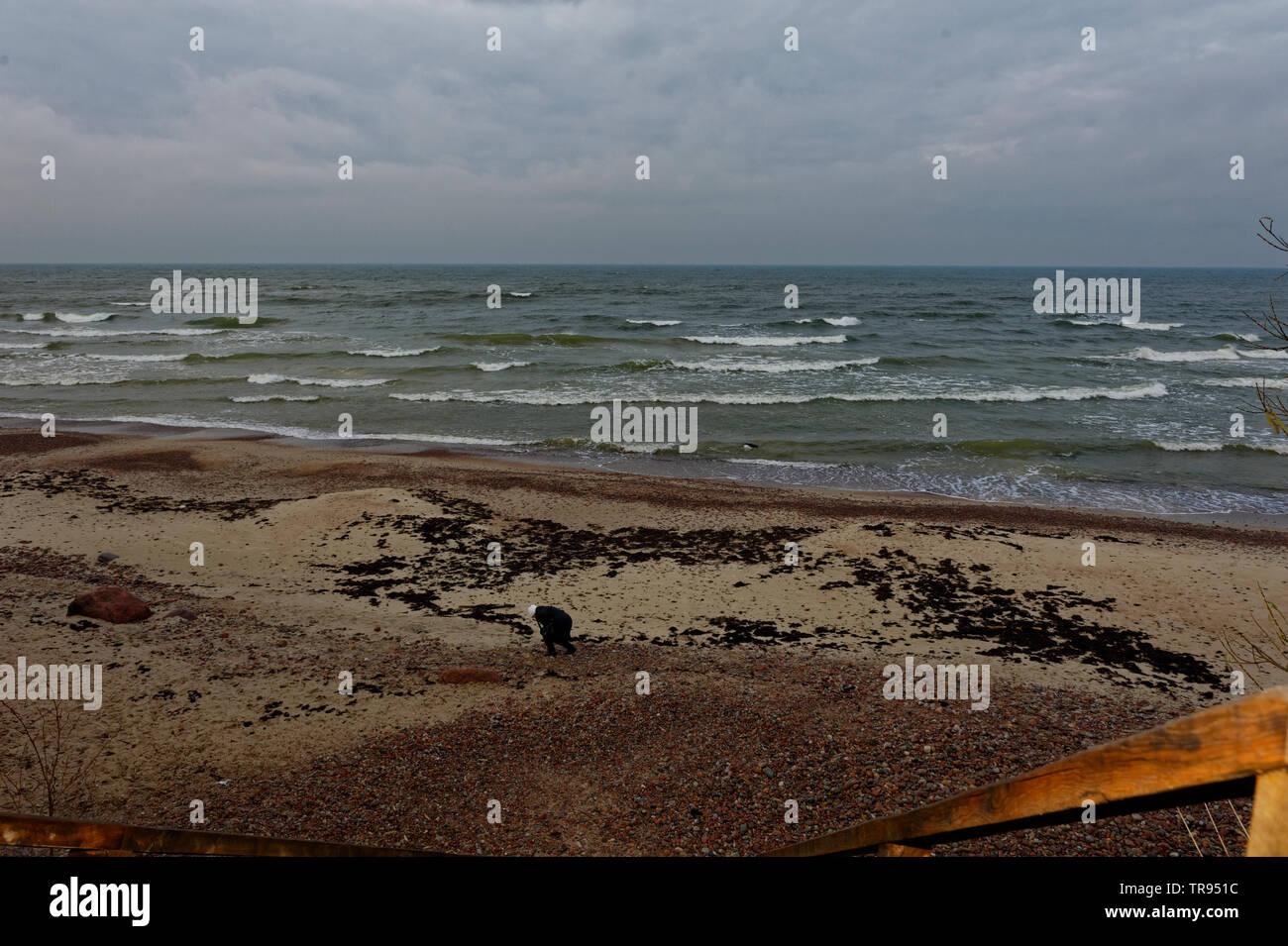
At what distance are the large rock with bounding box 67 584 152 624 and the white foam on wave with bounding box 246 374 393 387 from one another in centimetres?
2277

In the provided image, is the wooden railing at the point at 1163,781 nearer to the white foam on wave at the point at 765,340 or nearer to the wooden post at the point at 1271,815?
the wooden post at the point at 1271,815

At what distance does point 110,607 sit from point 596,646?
21.6 ft

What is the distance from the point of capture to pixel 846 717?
7621mm

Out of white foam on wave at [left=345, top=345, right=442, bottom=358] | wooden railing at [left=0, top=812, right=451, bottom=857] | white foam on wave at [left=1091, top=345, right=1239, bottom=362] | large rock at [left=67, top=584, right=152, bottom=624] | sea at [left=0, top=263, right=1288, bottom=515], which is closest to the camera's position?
wooden railing at [left=0, top=812, right=451, bottom=857]

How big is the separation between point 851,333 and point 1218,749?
51.2m

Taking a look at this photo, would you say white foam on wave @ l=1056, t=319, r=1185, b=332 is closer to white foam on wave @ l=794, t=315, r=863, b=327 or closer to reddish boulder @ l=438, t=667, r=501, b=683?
white foam on wave @ l=794, t=315, r=863, b=327

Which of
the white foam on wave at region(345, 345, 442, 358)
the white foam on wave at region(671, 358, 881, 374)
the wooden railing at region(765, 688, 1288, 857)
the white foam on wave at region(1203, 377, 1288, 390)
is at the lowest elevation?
the wooden railing at region(765, 688, 1288, 857)

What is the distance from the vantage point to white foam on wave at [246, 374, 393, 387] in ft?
104

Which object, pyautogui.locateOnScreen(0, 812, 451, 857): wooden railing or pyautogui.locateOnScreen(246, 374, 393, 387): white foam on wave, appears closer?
pyautogui.locateOnScreen(0, 812, 451, 857): wooden railing

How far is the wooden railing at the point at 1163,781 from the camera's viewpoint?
1045 millimetres

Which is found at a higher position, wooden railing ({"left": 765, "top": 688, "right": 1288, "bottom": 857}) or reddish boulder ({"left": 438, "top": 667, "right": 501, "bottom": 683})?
wooden railing ({"left": 765, "top": 688, "right": 1288, "bottom": 857})

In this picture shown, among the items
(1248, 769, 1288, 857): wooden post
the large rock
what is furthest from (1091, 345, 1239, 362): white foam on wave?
(1248, 769, 1288, 857): wooden post

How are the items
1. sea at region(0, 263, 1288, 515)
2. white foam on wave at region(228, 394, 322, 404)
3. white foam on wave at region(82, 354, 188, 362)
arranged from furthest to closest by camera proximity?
white foam on wave at region(82, 354, 188, 362) < white foam on wave at region(228, 394, 322, 404) < sea at region(0, 263, 1288, 515)
